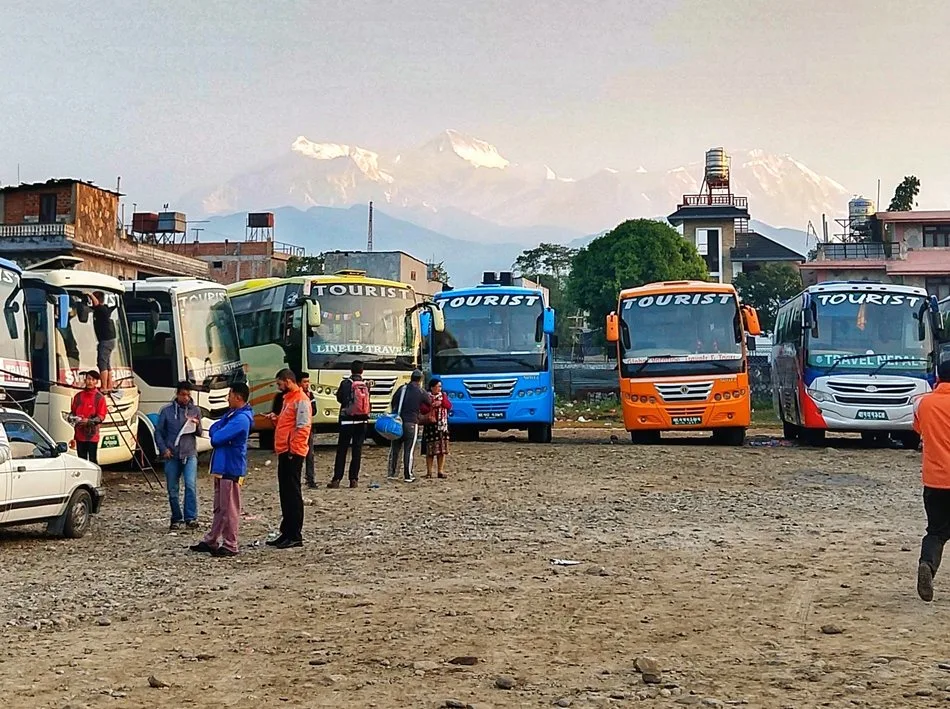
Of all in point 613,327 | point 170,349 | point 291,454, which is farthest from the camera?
point 613,327

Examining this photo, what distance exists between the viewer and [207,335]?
21.2 metres

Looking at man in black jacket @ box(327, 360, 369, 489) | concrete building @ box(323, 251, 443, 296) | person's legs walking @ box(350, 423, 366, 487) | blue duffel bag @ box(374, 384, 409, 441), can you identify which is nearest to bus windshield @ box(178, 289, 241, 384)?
man in black jacket @ box(327, 360, 369, 489)

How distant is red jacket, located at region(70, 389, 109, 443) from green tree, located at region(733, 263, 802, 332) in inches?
2439

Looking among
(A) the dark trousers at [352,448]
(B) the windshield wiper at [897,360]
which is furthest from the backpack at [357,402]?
(B) the windshield wiper at [897,360]

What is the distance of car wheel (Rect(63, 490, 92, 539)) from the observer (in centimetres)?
1305

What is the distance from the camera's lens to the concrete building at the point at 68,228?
1991 inches

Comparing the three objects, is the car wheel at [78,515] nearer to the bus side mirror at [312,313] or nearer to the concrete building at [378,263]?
the bus side mirror at [312,313]

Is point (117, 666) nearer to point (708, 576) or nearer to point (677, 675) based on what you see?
point (677, 675)

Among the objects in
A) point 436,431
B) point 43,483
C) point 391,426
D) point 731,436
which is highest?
point 391,426

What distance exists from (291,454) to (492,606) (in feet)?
11.6

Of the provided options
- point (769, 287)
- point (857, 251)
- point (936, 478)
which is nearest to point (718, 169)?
point (769, 287)

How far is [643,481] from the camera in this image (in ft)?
59.9

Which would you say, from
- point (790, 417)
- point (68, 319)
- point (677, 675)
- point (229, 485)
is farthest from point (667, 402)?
point (677, 675)

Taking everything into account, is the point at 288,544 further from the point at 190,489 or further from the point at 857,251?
the point at 857,251
